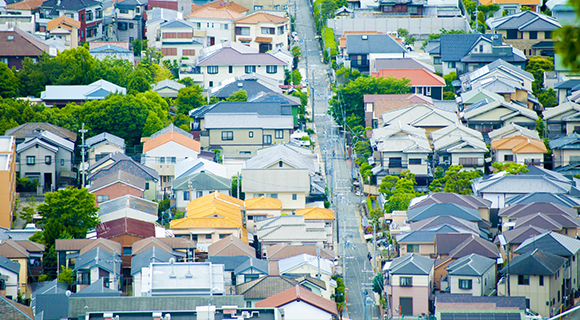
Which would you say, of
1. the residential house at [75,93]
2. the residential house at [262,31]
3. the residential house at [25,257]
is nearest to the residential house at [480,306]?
the residential house at [25,257]

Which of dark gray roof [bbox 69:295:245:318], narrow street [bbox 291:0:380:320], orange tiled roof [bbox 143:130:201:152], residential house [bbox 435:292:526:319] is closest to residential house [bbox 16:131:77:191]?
orange tiled roof [bbox 143:130:201:152]

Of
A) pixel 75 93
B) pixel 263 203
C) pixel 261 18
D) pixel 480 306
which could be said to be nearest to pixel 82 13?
pixel 261 18

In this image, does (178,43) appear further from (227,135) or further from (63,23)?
(227,135)

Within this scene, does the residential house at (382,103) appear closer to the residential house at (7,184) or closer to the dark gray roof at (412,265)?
the dark gray roof at (412,265)

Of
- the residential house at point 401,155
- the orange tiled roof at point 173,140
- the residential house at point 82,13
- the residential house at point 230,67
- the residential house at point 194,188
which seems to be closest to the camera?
the residential house at point 194,188

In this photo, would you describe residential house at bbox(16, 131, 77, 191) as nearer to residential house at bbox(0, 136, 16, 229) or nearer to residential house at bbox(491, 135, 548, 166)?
residential house at bbox(0, 136, 16, 229)
